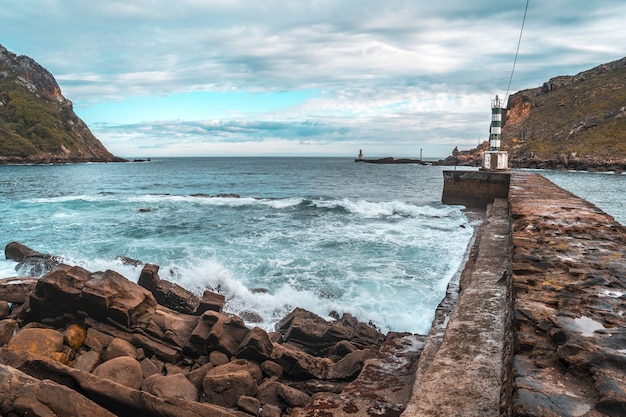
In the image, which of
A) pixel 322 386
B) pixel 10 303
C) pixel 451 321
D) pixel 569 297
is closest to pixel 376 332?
pixel 322 386

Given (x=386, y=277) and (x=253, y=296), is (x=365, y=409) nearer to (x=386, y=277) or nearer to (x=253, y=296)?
(x=253, y=296)

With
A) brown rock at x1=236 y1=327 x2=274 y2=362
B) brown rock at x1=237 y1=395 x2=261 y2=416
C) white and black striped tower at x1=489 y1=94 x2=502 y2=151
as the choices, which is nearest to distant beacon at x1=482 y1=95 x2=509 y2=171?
white and black striped tower at x1=489 y1=94 x2=502 y2=151

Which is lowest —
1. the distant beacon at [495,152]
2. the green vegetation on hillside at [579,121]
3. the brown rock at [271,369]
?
the brown rock at [271,369]

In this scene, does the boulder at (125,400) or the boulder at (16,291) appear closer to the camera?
the boulder at (125,400)

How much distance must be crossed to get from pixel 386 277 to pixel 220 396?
18.6 feet

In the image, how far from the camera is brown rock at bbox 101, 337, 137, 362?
17.9 ft

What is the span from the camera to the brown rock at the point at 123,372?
4766 millimetres

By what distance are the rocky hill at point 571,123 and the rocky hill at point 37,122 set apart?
85.2 m

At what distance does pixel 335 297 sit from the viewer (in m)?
8.77

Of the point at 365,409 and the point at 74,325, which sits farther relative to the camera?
the point at 74,325

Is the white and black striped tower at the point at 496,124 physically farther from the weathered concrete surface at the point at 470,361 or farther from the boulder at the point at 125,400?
the boulder at the point at 125,400

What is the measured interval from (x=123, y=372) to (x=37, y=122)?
113m

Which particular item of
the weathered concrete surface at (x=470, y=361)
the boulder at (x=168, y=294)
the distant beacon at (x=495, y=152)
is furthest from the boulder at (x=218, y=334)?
the distant beacon at (x=495, y=152)

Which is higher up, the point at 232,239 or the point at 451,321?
the point at 451,321
